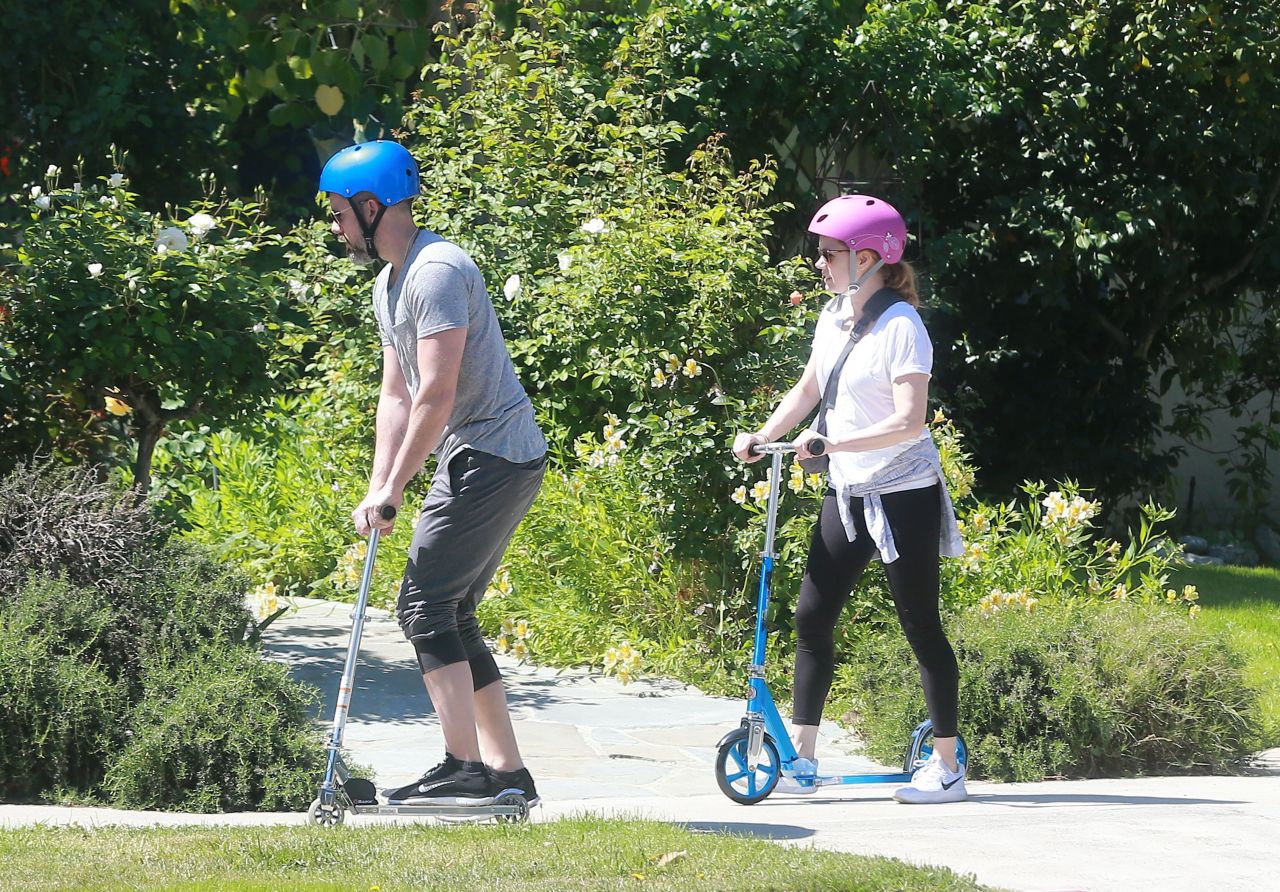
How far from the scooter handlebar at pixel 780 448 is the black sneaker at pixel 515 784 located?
1.20 m

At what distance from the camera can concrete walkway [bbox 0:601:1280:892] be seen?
4109 mm

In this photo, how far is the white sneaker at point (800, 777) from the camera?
4.89m

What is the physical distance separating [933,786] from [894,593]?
0.64m

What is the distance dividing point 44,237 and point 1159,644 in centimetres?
462

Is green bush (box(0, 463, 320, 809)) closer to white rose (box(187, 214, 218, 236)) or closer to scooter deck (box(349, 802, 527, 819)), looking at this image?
scooter deck (box(349, 802, 527, 819))

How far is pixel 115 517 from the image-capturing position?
561cm

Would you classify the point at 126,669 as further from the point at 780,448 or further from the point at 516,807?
the point at 780,448

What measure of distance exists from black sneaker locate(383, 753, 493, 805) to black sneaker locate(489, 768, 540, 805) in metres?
0.03

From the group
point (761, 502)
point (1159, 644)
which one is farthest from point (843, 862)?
point (761, 502)

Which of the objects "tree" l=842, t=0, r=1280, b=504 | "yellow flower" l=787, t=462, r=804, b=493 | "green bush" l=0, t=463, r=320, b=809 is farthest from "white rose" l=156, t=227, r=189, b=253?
"tree" l=842, t=0, r=1280, b=504

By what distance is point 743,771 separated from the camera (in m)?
4.89

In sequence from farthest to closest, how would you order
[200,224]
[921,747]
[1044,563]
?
[1044,563] → [200,224] → [921,747]

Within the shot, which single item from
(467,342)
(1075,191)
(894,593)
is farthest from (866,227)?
(1075,191)

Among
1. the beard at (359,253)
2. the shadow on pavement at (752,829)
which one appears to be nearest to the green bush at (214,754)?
the shadow on pavement at (752,829)
